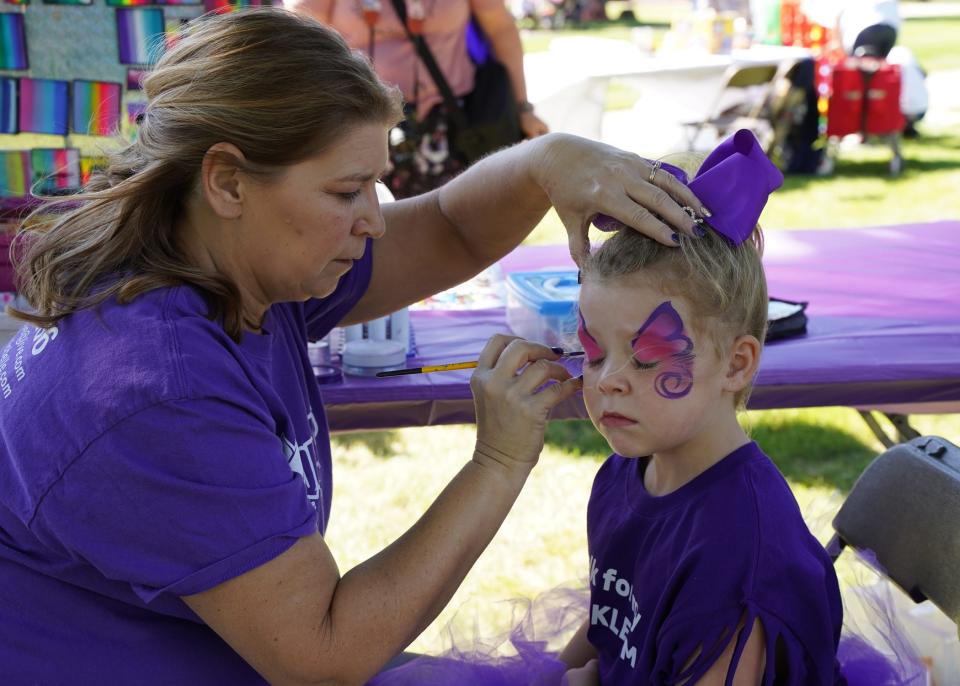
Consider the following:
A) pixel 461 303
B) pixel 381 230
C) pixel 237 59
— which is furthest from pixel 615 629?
pixel 461 303

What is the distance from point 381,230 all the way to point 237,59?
0.29 m

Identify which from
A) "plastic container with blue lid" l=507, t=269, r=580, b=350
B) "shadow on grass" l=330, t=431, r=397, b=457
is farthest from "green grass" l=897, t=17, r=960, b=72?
"plastic container with blue lid" l=507, t=269, r=580, b=350

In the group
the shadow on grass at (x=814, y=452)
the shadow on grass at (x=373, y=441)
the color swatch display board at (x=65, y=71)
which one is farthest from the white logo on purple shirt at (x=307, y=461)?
the shadow on grass at (x=814, y=452)

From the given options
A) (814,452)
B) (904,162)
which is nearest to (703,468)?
(814,452)

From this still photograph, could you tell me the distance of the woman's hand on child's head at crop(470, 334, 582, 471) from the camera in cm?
139

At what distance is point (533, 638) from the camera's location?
5.95ft

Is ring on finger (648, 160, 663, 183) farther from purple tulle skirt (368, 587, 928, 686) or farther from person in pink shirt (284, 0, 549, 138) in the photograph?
person in pink shirt (284, 0, 549, 138)

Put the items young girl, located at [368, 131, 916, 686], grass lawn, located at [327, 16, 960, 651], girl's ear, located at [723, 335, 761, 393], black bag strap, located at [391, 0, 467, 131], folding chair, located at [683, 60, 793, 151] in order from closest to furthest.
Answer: young girl, located at [368, 131, 916, 686] → girl's ear, located at [723, 335, 761, 393] → grass lawn, located at [327, 16, 960, 651] → black bag strap, located at [391, 0, 467, 131] → folding chair, located at [683, 60, 793, 151]

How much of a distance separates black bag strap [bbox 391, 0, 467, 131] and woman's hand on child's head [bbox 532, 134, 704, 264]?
2.71 meters

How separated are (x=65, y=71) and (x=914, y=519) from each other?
2459mm

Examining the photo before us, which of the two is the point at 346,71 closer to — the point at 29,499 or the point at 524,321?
the point at 29,499

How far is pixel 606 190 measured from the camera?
1.46 m

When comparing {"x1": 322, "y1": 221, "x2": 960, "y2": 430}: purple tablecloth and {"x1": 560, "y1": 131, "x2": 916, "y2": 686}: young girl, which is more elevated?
{"x1": 560, "y1": 131, "x2": 916, "y2": 686}: young girl

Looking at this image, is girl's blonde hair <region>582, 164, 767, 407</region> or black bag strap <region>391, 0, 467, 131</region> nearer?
Result: girl's blonde hair <region>582, 164, 767, 407</region>
